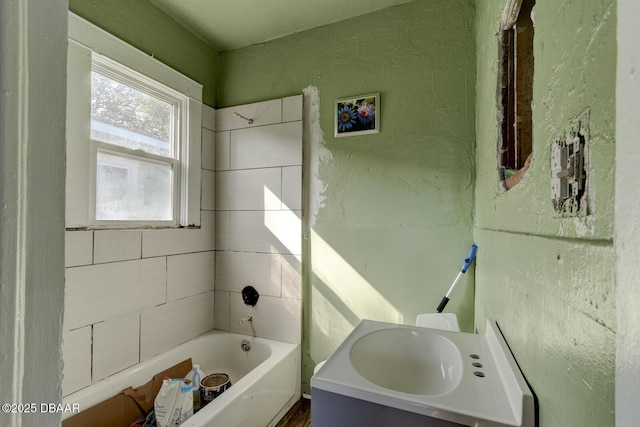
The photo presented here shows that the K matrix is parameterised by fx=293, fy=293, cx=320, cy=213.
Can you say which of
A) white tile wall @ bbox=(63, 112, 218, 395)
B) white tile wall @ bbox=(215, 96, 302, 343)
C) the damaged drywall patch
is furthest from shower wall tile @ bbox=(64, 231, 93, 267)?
the damaged drywall patch

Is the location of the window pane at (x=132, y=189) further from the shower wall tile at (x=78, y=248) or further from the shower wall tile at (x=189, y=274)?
the shower wall tile at (x=189, y=274)

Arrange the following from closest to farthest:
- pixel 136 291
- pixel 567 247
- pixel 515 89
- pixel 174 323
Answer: pixel 567 247
pixel 515 89
pixel 136 291
pixel 174 323

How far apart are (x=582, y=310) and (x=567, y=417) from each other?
19 cm

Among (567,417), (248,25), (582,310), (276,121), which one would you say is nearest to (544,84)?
(582,310)

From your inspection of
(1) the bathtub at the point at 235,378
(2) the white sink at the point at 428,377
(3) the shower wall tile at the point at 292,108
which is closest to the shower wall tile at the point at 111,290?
(1) the bathtub at the point at 235,378

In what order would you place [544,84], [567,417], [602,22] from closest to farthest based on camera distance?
[602,22] → [567,417] → [544,84]

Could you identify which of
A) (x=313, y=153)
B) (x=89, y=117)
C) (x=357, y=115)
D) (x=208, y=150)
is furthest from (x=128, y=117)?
(x=357, y=115)

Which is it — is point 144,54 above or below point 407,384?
above

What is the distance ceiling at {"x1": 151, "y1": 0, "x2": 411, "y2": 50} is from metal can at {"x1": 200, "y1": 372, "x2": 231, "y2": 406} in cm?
225

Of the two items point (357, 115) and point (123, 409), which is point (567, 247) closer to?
point (357, 115)

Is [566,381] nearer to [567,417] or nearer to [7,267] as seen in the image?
[567,417]

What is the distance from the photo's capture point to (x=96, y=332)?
1.51m

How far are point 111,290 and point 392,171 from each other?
5.62 feet

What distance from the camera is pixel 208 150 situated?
2.20 meters
